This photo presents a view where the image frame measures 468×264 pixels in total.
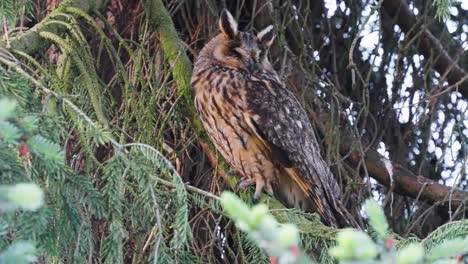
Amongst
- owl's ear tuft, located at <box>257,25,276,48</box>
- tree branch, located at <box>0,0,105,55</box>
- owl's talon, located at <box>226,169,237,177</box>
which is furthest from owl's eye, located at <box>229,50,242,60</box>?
tree branch, located at <box>0,0,105,55</box>

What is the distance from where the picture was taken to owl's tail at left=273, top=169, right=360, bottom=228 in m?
2.92

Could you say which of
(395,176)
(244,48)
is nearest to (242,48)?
(244,48)

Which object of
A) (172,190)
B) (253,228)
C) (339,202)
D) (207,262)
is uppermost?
(253,228)

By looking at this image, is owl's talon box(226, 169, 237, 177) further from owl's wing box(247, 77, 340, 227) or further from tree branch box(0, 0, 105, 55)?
tree branch box(0, 0, 105, 55)

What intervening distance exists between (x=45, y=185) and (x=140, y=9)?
5.46 ft

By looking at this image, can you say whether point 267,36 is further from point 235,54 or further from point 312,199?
point 312,199

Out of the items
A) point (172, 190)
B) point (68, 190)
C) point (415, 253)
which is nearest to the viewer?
point (415, 253)

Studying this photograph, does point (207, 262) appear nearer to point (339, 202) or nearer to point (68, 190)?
point (339, 202)

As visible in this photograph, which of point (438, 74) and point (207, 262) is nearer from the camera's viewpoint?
point (207, 262)

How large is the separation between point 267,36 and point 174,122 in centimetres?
54

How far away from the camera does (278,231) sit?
0.90 metres

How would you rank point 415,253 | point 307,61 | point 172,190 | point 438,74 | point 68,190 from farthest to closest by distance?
point 438,74 → point 307,61 → point 172,190 → point 68,190 → point 415,253

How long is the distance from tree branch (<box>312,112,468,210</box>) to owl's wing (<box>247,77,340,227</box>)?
1.05ft

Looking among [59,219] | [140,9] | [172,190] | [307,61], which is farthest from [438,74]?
[59,219]
